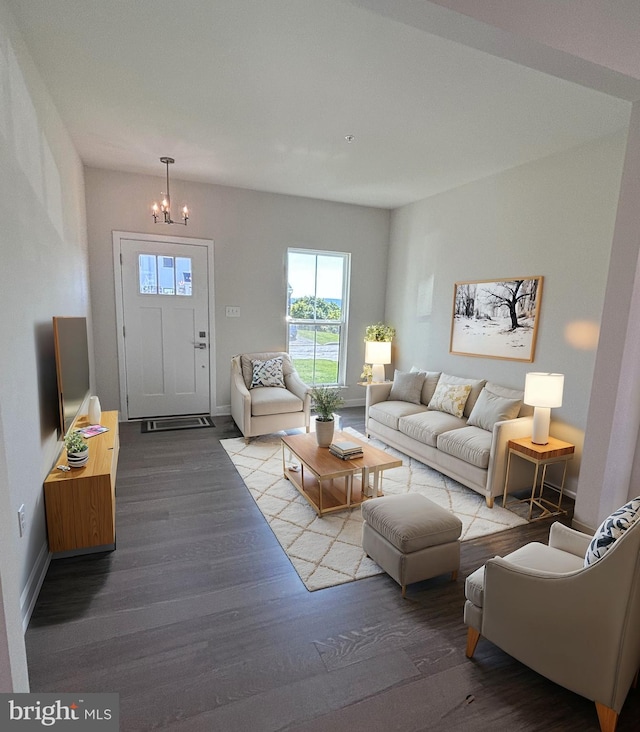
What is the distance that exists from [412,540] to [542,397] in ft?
5.44

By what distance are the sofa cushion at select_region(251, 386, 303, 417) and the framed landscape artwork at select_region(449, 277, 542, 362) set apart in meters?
1.93

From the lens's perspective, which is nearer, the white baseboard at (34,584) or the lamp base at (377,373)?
the white baseboard at (34,584)

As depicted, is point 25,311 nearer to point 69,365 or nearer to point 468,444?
point 69,365

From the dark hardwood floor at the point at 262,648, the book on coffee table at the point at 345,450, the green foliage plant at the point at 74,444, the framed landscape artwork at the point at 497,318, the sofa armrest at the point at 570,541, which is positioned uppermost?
the framed landscape artwork at the point at 497,318

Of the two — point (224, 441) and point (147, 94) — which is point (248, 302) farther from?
point (147, 94)

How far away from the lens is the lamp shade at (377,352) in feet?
17.2

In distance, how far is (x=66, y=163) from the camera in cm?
336

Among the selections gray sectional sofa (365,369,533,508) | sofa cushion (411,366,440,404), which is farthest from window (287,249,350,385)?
sofa cushion (411,366,440,404)

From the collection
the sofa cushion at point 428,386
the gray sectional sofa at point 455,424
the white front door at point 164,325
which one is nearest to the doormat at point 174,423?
the white front door at point 164,325

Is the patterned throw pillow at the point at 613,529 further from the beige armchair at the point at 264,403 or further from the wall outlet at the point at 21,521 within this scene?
the beige armchair at the point at 264,403

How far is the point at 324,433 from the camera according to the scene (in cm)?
324

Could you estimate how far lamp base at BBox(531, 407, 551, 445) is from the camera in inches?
120

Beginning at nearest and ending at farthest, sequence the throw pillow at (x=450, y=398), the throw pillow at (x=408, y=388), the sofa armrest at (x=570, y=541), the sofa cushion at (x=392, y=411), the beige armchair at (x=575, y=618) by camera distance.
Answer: the beige armchair at (x=575, y=618) → the sofa armrest at (x=570, y=541) → the throw pillow at (x=450, y=398) → the sofa cushion at (x=392, y=411) → the throw pillow at (x=408, y=388)

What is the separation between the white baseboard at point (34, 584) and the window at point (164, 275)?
3220 millimetres
